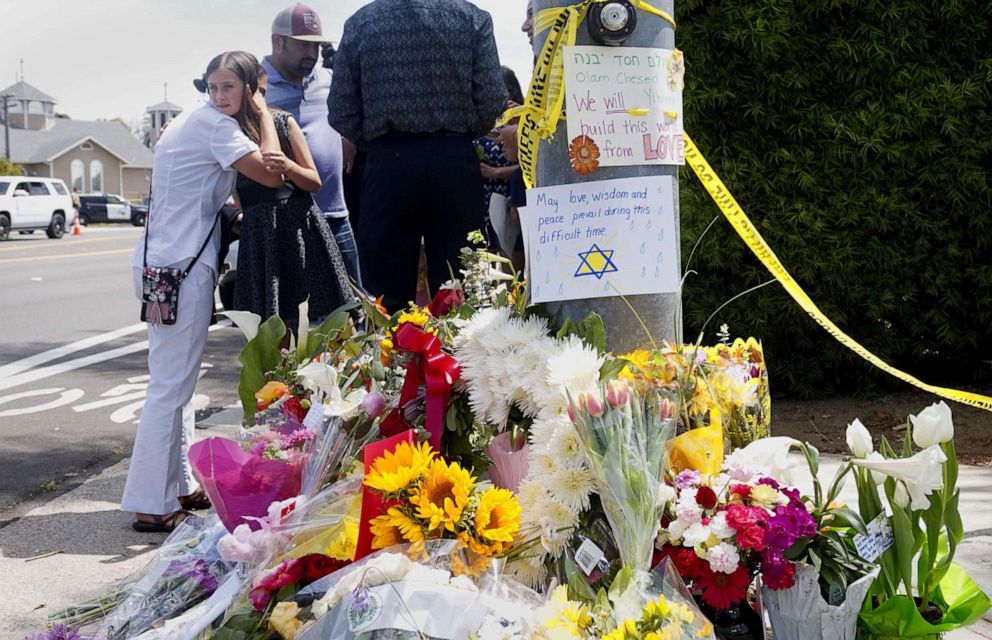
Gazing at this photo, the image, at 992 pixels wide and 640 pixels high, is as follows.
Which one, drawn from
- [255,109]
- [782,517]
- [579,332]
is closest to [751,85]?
[255,109]

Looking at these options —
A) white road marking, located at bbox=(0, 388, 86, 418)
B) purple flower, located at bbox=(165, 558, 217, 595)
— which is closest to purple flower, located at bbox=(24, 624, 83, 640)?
purple flower, located at bbox=(165, 558, 217, 595)

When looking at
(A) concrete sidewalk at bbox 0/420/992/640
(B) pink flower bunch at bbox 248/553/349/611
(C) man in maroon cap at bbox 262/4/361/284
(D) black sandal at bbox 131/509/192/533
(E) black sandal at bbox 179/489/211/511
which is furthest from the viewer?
(C) man in maroon cap at bbox 262/4/361/284

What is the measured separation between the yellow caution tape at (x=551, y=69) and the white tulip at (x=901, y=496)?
1.20m

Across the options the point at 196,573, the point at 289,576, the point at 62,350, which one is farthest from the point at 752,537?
the point at 62,350

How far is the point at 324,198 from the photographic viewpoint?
17.5 ft

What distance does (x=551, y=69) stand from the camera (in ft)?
8.91

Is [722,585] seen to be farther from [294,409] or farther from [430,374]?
[294,409]

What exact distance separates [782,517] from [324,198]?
142 inches

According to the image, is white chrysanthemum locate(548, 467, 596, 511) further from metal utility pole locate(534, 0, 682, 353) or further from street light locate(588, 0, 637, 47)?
street light locate(588, 0, 637, 47)

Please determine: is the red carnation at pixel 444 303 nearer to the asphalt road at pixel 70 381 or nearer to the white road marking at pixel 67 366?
the asphalt road at pixel 70 381

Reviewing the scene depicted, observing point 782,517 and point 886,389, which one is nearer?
point 782,517

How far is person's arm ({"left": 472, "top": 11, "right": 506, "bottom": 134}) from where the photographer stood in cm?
464

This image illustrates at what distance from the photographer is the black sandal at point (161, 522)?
14.1ft

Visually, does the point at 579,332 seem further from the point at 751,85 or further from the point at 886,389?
the point at 886,389
